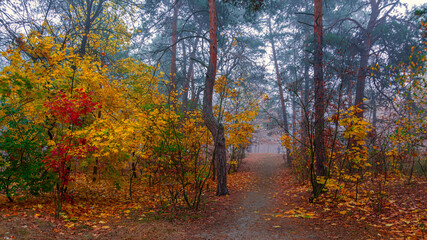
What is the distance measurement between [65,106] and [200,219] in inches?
139

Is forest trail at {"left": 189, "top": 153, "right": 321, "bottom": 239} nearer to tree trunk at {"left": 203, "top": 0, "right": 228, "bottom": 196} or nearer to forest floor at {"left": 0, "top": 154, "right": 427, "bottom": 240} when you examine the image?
forest floor at {"left": 0, "top": 154, "right": 427, "bottom": 240}

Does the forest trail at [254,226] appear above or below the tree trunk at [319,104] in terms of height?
below

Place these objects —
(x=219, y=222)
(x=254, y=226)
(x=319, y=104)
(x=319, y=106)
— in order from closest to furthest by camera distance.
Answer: (x=254, y=226) < (x=219, y=222) < (x=319, y=104) < (x=319, y=106)

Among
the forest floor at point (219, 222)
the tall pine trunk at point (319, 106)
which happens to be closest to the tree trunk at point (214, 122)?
the forest floor at point (219, 222)

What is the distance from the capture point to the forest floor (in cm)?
367

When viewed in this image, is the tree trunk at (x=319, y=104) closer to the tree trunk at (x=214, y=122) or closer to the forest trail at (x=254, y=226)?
the forest trail at (x=254, y=226)

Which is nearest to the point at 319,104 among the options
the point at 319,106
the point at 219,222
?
the point at 319,106

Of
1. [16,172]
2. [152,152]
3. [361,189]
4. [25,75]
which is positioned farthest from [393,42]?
[16,172]

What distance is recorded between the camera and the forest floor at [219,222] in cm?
367

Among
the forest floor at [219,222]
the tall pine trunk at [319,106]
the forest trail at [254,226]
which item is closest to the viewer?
the forest floor at [219,222]

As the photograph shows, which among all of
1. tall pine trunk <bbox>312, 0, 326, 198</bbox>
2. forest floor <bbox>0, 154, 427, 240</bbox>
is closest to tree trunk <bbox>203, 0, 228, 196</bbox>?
forest floor <bbox>0, 154, 427, 240</bbox>

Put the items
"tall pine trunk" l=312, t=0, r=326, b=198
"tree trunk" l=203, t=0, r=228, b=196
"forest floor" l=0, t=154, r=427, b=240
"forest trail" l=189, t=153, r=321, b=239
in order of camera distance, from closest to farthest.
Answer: "forest floor" l=0, t=154, r=427, b=240, "forest trail" l=189, t=153, r=321, b=239, "tall pine trunk" l=312, t=0, r=326, b=198, "tree trunk" l=203, t=0, r=228, b=196

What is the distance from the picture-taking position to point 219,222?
4.75m

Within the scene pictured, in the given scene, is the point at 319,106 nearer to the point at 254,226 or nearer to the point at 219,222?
the point at 254,226
